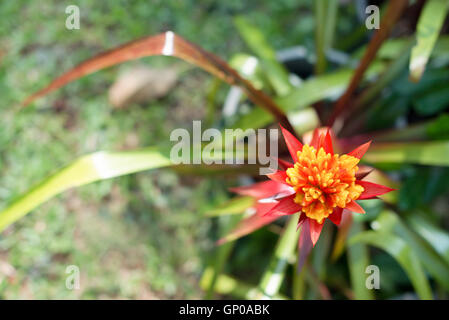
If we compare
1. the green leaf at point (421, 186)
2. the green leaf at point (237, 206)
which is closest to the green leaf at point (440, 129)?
the green leaf at point (421, 186)

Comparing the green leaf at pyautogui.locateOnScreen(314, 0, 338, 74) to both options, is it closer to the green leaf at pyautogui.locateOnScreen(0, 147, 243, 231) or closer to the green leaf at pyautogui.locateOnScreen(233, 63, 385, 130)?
the green leaf at pyautogui.locateOnScreen(233, 63, 385, 130)

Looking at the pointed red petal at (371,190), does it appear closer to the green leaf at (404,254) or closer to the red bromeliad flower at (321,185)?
the red bromeliad flower at (321,185)

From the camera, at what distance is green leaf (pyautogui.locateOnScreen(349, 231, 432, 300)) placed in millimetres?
823

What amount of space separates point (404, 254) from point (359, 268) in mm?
110

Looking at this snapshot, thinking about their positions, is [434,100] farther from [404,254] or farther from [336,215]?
[336,215]

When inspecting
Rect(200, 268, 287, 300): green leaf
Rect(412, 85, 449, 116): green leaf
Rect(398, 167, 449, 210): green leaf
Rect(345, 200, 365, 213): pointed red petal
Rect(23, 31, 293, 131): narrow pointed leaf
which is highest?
Rect(412, 85, 449, 116): green leaf

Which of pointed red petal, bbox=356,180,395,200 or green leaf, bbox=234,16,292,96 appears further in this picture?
green leaf, bbox=234,16,292,96

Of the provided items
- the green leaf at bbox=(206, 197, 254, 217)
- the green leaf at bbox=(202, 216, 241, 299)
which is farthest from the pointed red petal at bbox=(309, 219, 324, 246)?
the green leaf at bbox=(202, 216, 241, 299)

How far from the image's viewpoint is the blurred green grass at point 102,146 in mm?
1178

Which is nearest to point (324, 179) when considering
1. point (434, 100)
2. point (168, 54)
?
point (168, 54)

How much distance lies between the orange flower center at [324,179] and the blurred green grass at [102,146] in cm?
76

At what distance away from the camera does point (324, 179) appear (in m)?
0.44

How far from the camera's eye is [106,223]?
122 cm

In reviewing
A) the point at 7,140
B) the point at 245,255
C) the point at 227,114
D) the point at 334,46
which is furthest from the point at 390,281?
the point at 7,140
